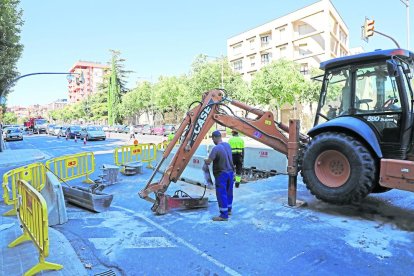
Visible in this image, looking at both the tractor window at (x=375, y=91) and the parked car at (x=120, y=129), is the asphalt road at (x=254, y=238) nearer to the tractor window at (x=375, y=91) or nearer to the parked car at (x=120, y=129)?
the tractor window at (x=375, y=91)

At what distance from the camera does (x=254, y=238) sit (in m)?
5.59

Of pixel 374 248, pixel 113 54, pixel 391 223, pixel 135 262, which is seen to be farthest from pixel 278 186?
pixel 113 54

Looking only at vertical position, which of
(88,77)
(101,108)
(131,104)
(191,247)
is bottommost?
(191,247)

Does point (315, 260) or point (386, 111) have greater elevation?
point (386, 111)

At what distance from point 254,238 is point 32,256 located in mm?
3424

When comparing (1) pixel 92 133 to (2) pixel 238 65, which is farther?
(2) pixel 238 65

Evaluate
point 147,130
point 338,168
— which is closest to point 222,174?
point 338,168

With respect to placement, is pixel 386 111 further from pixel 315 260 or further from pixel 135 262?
pixel 135 262

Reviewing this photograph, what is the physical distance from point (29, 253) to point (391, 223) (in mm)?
6151

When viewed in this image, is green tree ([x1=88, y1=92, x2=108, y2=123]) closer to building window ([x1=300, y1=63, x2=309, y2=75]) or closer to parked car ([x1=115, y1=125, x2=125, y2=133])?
parked car ([x1=115, y1=125, x2=125, y2=133])

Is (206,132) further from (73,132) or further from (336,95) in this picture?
(73,132)

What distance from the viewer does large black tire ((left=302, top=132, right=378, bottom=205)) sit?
6.00 metres

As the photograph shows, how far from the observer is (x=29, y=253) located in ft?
16.4

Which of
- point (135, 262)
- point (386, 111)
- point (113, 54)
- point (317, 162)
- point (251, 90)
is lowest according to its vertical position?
point (135, 262)
